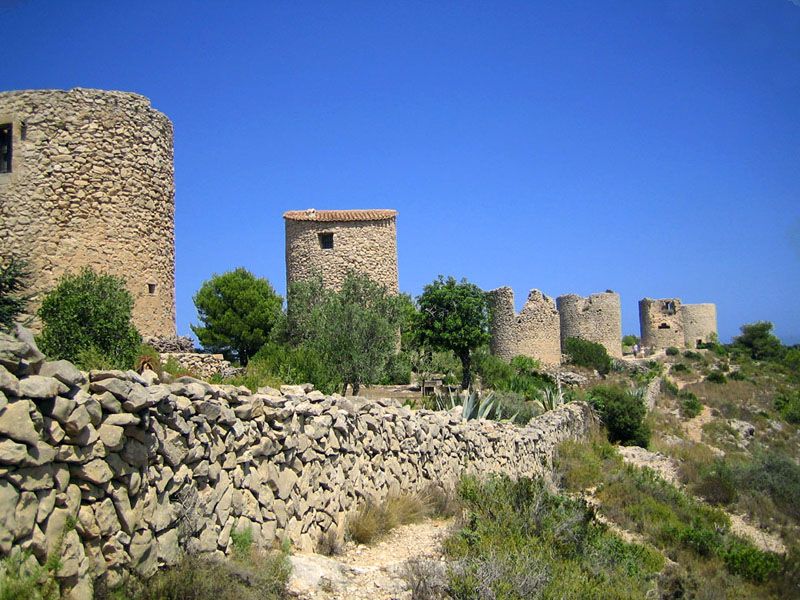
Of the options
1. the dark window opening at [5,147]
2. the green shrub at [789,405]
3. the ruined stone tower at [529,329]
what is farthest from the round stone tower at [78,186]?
the ruined stone tower at [529,329]

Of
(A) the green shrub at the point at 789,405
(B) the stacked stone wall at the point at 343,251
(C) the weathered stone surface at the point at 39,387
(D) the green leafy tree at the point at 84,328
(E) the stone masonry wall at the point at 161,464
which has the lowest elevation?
(A) the green shrub at the point at 789,405

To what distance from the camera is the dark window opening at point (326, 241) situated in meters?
26.8

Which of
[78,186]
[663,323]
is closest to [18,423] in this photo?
[78,186]

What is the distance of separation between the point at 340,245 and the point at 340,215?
1.22 m

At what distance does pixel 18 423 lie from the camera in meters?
4.35

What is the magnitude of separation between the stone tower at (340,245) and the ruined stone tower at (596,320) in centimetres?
1951

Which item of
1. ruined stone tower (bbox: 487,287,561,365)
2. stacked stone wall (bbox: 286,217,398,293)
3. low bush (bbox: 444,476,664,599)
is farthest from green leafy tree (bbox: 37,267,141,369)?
ruined stone tower (bbox: 487,287,561,365)

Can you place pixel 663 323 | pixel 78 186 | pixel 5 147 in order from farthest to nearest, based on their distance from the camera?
pixel 663 323, pixel 5 147, pixel 78 186

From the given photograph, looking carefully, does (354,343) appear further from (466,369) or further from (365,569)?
(365,569)

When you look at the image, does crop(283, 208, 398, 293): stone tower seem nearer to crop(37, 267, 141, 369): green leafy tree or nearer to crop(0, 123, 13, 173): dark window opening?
crop(0, 123, 13, 173): dark window opening

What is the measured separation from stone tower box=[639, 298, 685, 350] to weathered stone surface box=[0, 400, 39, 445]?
48289mm

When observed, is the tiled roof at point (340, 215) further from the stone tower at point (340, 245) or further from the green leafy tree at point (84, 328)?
the green leafy tree at point (84, 328)

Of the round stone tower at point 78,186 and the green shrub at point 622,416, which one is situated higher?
the round stone tower at point 78,186

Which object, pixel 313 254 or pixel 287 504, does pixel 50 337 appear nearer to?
pixel 287 504
